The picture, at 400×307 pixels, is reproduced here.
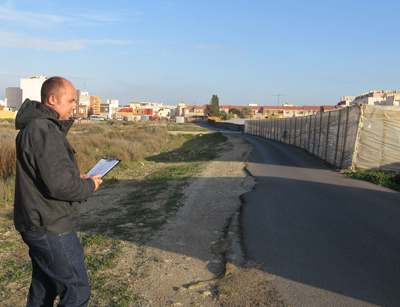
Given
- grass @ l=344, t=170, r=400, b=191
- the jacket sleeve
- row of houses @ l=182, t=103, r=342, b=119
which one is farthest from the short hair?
row of houses @ l=182, t=103, r=342, b=119

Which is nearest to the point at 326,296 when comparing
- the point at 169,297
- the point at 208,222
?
the point at 169,297

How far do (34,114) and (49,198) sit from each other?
0.63 m

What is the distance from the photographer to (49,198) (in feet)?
8.51

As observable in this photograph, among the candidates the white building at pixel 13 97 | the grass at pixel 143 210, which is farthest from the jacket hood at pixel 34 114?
the white building at pixel 13 97

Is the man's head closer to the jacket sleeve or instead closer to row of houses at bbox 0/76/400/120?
the jacket sleeve

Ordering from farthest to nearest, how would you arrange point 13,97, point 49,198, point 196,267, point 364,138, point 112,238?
1. point 13,97
2. point 364,138
3. point 112,238
4. point 196,267
5. point 49,198

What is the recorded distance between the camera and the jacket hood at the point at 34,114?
2.63m

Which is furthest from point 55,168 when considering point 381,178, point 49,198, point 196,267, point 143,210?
point 381,178

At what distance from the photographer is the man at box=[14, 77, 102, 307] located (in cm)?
253

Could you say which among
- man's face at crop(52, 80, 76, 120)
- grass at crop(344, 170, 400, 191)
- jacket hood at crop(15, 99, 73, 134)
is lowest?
grass at crop(344, 170, 400, 191)

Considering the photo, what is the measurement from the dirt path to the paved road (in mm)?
289

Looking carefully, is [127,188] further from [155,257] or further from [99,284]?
[99,284]

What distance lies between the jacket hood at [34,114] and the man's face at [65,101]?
0.06 metres

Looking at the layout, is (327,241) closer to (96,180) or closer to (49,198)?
(96,180)
